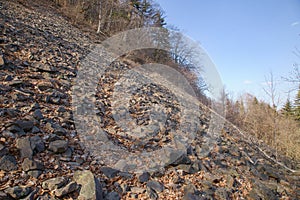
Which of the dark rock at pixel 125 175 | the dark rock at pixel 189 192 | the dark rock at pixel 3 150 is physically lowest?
the dark rock at pixel 3 150

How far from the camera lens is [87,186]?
211cm

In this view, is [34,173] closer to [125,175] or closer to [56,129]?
[56,129]

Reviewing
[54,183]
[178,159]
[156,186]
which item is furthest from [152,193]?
[54,183]

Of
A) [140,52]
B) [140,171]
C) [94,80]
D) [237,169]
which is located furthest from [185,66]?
[140,171]

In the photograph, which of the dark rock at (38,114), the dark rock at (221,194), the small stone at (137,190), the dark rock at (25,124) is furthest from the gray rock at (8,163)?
the dark rock at (221,194)

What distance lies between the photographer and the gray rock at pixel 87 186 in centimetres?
203

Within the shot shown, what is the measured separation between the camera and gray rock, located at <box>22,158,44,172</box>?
6.97ft

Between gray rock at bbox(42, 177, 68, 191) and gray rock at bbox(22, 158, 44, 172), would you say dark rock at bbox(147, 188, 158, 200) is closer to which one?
gray rock at bbox(42, 177, 68, 191)

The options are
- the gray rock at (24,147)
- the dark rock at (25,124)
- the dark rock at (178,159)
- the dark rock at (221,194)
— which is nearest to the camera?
the gray rock at (24,147)

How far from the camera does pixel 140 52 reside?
44.4 feet

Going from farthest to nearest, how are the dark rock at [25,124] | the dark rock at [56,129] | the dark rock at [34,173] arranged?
1. the dark rock at [56,129]
2. the dark rock at [25,124]
3. the dark rock at [34,173]

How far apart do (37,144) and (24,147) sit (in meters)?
0.15

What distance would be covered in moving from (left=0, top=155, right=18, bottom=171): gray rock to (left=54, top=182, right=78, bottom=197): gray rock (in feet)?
1.94

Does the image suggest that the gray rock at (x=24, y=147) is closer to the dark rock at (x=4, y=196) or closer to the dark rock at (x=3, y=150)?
the dark rock at (x=3, y=150)
